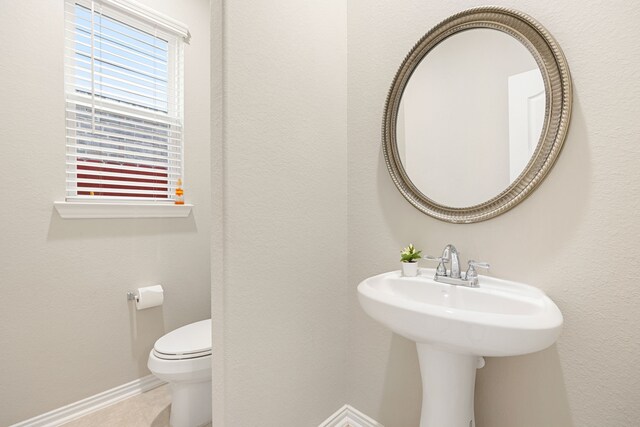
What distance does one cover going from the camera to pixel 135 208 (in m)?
1.81

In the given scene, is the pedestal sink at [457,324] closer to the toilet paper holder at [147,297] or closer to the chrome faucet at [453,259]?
the chrome faucet at [453,259]

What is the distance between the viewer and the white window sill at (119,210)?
5.16 feet

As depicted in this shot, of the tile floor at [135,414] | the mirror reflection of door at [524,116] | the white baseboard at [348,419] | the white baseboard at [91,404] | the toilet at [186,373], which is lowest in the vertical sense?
the tile floor at [135,414]

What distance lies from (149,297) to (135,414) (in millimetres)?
636

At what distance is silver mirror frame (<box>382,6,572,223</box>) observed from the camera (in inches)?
36.1

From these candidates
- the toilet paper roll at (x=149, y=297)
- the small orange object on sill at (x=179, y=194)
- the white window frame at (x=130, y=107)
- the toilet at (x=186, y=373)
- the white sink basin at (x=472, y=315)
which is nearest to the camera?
the white sink basin at (x=472, y=315)

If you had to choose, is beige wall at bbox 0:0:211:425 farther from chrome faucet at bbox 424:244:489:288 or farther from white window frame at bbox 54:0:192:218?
chrome faucet at bbox 424:244:489:288

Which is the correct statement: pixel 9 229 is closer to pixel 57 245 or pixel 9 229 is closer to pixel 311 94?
pixel 57 245

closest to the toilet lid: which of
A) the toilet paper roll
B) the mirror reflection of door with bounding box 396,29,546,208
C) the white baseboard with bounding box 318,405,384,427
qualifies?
the toilet paper roll

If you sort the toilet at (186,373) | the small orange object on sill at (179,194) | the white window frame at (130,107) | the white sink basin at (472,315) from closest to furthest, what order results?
the white sink basin at (472,315) < the toilet at (186,373) < the white window frame at (130,107) < the small orange object on sill at (179,194)

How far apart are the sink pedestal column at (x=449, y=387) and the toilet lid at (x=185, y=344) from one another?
3.50 ft

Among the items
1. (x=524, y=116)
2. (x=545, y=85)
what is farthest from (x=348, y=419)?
(x=545, y=85)

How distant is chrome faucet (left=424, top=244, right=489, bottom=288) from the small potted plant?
56 millimetres

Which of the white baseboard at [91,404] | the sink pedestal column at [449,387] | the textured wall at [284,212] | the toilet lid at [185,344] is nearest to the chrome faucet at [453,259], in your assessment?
the sink pedestal column at [449,387]
